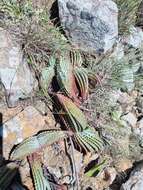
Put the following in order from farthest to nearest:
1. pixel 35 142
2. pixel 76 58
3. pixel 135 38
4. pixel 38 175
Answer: pixel 135 38 → pixel 76 58 → pixel 35 142 → pixel 38 175

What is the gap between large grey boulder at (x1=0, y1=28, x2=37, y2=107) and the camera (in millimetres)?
3596

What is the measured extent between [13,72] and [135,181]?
1.31 meters

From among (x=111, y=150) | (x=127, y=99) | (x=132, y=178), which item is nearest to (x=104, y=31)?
(x=127, y=99)

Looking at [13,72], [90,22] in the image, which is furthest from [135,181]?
[90,22]

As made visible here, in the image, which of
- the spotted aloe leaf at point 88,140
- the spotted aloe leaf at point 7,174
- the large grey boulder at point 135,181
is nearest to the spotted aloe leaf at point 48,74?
the spotted aloe leaf at point 88,140

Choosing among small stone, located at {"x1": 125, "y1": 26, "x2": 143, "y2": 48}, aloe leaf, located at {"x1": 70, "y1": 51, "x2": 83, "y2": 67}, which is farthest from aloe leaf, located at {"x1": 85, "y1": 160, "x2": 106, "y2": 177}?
small stone, located at {"x1": 125, "y1": 26, "x2": 143, "y2": 48}

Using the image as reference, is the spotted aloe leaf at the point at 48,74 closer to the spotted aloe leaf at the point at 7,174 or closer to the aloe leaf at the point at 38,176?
the aloe leaf at the point at 38,176

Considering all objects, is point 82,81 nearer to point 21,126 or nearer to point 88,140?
point 88,140

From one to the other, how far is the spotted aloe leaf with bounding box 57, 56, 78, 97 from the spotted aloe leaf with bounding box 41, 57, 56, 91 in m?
0.06

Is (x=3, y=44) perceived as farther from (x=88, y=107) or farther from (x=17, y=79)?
(x=88, y=107)

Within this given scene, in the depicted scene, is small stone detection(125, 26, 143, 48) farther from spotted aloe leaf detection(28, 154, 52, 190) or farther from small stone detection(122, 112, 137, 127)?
spotted aloe leaf detection(28, 154, 52, 190)

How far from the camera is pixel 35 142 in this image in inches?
138

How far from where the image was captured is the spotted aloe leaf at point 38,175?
3375 millimetres

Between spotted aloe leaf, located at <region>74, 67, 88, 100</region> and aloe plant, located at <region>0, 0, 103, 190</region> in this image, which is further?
spotted aloe leaf, located at <region>74, 67, 88, 100</region>
